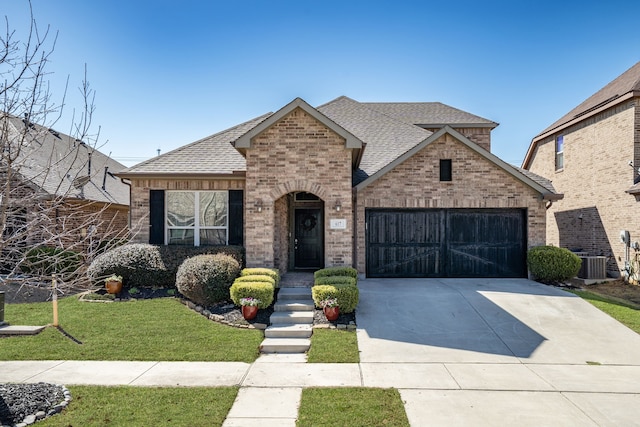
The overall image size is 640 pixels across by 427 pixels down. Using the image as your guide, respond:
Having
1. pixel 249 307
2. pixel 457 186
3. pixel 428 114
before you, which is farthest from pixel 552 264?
pixel 428 114

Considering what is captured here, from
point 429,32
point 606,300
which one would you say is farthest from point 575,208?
point 429,32

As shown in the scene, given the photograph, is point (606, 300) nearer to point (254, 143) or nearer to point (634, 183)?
point (634, 183)

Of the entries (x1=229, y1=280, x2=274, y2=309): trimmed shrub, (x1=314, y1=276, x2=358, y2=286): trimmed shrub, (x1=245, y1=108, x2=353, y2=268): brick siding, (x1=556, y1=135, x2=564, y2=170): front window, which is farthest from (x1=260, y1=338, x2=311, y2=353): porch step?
(x1=556, y1=135, x2=564, y2=170): front window

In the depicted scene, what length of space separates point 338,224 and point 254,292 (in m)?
3.45

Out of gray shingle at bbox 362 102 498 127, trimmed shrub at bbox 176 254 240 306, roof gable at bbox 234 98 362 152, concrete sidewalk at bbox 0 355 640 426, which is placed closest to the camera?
concrete sidewalk at bbox 0 355 640 426

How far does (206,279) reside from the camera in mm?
9320

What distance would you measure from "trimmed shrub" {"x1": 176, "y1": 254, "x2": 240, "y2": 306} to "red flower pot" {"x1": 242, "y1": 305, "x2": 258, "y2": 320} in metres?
1.19

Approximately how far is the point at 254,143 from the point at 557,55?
10.8m

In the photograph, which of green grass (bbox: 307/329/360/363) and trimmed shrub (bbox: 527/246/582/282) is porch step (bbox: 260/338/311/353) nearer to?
green grass (bbox: 307/329/360/363)

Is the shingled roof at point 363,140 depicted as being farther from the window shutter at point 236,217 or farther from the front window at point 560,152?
the front window at point 560,152

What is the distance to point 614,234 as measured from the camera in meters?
14.6

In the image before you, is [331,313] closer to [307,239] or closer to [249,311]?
[249,311]

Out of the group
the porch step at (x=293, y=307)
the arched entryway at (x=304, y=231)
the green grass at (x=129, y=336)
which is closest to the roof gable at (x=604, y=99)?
the arched entryway at (x=304, y=231)

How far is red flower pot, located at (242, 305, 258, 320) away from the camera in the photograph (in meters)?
8.44
